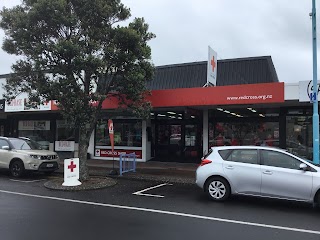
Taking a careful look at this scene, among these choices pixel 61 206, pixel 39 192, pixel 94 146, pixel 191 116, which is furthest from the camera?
pixel 94 146

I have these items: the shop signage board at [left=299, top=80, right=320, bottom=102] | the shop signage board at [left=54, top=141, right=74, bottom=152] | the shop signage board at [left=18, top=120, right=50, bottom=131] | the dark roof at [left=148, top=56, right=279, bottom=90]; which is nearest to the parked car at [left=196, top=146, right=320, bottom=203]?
the shop signage board at [left=299, top=80, right=320, bottom=102]

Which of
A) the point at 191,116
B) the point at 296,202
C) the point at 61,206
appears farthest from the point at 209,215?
the point at 191,116

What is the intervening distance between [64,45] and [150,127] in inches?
350

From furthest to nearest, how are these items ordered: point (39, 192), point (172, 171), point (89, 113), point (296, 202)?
point (172, 171), point (89, 113), point (39, 192), point (296, 202)

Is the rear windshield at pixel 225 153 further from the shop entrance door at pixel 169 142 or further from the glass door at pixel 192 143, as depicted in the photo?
the shop entrance door at pixel 169 142

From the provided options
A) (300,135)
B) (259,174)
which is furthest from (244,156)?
(300,135)

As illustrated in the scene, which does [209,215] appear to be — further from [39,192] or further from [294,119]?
[294,119]

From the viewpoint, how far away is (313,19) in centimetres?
1121

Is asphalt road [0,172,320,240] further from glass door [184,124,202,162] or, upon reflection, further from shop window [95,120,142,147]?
shop window [95,120,142,147]

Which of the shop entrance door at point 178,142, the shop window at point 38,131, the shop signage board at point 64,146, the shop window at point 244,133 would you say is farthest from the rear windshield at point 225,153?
the shop window at point 38,131

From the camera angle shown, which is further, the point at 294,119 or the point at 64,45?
the point at 294,119

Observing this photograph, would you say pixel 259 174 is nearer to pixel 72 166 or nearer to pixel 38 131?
pixel 72 166

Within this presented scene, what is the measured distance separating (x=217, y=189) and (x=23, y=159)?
799 cm

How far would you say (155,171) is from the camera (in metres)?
15.2
